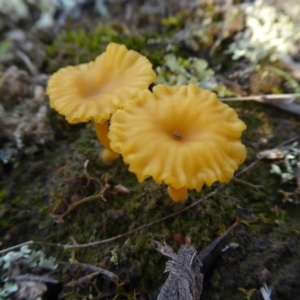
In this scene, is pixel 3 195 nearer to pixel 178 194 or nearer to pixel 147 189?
pixel 147 189

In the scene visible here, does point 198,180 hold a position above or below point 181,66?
below

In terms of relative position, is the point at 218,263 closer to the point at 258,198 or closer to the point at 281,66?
the point at 258,198

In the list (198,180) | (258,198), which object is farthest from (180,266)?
(258,198)

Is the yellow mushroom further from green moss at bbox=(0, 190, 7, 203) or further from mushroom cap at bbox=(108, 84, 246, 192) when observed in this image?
green moss at bbox=(0, 190, 7, 203)

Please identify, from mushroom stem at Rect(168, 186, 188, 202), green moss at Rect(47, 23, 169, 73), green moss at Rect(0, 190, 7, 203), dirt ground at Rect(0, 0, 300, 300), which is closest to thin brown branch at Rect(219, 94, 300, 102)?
dirt ground at Rect(0, 0, 300, 300)

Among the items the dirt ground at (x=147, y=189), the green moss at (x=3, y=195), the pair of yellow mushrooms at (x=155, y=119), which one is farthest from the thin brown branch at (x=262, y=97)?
the green moss at (x=3, y=195)

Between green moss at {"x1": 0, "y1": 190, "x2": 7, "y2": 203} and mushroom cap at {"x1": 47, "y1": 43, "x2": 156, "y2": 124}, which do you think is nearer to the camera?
mushroom cap at {"x1": 47, "y1": 43, "x2": 156, "y2": 124}
